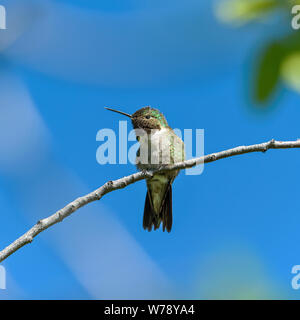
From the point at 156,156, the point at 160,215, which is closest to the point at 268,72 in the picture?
the point at 156,156

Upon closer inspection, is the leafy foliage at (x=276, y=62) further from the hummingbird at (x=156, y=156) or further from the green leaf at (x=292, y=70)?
the hummingbird at (x=156, y=156)

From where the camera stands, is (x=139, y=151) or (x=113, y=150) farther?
(x=139, y=151)

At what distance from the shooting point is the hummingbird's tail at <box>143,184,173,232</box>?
6.87m

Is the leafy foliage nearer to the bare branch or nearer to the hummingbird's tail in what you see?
the bare branch

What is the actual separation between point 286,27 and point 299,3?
0.38 feet

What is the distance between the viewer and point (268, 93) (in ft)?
4.71

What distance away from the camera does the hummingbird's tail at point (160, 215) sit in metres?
6.87

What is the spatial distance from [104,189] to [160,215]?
3665mm

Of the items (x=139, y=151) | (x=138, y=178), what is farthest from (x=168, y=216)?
(x=138, y=178)

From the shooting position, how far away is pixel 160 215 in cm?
693

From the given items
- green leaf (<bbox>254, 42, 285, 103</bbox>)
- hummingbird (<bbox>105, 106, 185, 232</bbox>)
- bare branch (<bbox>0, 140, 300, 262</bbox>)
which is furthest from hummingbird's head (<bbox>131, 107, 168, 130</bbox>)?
green leaf (<bbox>254, 42, 285, 103</bbox>)

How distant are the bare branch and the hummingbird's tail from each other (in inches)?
114

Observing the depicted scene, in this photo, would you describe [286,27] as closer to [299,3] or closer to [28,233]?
[299,3]

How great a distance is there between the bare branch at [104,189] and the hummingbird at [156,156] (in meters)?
2.12
